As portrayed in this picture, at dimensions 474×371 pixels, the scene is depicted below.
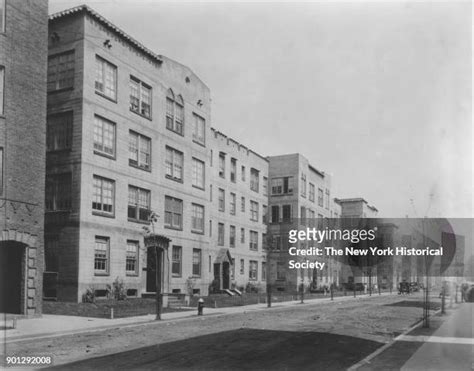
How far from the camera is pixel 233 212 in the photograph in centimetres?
5647

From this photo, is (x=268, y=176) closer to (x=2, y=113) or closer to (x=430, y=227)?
(x=430, y=227)

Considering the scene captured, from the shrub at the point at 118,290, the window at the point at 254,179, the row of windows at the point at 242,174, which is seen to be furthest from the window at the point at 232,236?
→ the shrub at the point at 118,290

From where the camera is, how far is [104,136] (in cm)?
3338

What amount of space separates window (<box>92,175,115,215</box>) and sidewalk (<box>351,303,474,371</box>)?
61.4 ft

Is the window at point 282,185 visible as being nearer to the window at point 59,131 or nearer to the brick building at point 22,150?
the window at point 59,131

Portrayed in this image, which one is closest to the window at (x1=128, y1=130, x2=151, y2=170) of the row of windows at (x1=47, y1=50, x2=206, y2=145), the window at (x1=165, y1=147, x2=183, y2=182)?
the row of windows at (x1=47, y1=50, x2=206, y2=145)

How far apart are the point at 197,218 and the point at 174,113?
8.56 m

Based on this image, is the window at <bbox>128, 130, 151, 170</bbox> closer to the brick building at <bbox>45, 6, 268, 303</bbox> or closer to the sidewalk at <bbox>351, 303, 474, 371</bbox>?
the brick building at <bbox>45, 6, 268, 303</bbox>

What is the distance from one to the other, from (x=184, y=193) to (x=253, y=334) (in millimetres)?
24191

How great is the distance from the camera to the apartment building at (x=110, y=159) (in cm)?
3116

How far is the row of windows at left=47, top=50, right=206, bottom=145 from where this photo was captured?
105ft

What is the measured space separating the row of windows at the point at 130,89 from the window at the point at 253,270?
1925cm

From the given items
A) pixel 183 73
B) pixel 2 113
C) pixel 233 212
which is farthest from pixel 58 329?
pixel 233 212

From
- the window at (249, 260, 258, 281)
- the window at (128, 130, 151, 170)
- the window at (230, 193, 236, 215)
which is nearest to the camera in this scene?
the window at (128, 130, 151, 170)
